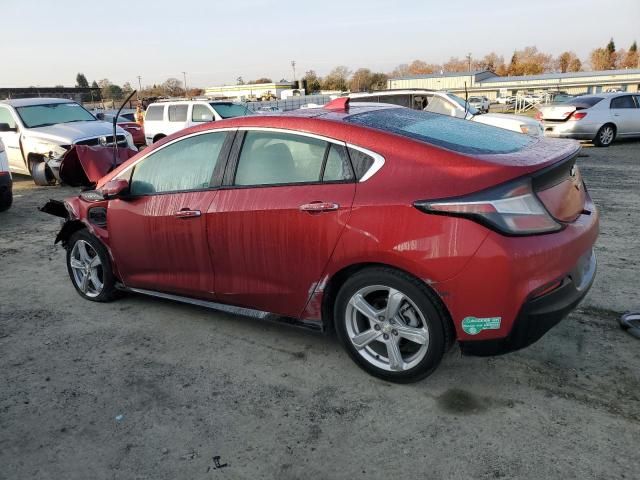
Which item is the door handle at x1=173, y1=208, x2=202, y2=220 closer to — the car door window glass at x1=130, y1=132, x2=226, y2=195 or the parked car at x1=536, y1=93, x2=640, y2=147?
the car door window glass at x1=130, y1=132, x2=226, y2=195

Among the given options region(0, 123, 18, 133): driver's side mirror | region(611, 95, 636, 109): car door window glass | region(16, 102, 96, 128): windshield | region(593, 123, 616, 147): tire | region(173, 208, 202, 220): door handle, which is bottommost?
region(593, 123, 616, 147): tire

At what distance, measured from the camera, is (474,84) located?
281 ft

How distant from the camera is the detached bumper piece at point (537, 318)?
266 cm

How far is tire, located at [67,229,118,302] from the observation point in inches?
176

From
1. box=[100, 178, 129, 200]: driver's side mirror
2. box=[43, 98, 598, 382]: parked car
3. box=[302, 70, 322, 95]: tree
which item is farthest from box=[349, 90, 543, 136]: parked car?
box=[302, 70, 322, 95]: tree

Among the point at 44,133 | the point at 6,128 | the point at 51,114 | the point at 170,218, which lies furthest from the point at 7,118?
the point at 170,218

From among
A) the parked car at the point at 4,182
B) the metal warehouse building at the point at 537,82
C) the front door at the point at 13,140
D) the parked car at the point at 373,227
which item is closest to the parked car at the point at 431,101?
the front door at the point at 13,140

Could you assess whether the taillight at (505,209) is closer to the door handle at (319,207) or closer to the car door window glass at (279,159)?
the door handle at (319,207)

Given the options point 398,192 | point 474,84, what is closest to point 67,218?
point 398,192

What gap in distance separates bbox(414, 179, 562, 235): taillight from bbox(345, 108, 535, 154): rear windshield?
381 millimetres

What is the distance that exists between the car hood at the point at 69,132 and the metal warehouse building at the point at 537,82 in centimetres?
5611

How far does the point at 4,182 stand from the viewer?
26.9 feet

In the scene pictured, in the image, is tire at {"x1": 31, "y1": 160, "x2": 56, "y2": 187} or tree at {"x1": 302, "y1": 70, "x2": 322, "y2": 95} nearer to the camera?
tire at {"x1": 31, "y1": 160, "x2": 56, "y2": 187}

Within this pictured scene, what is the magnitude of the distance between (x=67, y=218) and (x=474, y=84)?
88.9m
